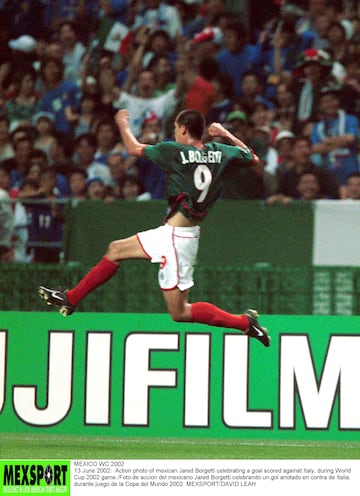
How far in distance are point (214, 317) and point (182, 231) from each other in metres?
0.72

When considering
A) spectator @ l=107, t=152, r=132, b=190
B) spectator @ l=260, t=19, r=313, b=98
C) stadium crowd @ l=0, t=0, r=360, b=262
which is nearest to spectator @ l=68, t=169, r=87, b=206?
stadium crowd @ l=0, t=0, r=360, b=262

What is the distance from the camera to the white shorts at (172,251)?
1030 centimetres

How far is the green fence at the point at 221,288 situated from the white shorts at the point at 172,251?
1773 mm

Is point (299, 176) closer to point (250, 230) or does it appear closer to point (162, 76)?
point (250, 230)

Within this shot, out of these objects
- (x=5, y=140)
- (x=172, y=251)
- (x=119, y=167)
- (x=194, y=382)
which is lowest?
(x=194, y=382)

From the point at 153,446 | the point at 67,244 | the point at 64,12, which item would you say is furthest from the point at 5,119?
the point at 153,446

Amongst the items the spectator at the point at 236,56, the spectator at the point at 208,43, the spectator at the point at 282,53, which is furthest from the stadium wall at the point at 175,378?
the spectator at the point at 208,43

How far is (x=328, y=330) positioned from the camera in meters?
12.0

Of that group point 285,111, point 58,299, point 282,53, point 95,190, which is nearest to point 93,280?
point 58,299

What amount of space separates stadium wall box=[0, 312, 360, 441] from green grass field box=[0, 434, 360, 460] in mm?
210

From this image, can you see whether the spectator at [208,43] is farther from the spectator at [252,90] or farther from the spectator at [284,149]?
the spectator at [284,149]

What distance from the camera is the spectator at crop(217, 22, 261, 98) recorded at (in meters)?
16.1

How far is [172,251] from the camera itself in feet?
33.9

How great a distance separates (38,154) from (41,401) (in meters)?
3.98
